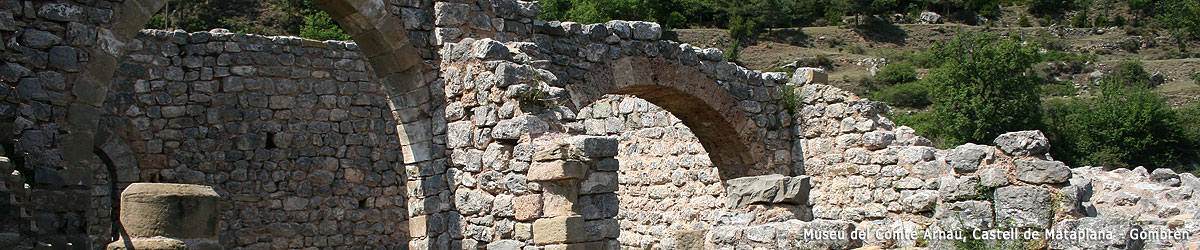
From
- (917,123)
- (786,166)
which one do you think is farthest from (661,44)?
(917,123)

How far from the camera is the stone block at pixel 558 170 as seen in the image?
23.7 ft

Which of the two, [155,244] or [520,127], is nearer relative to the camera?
[155,244]

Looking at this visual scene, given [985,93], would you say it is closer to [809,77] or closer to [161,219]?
[809,77]

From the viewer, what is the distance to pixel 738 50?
43250mm

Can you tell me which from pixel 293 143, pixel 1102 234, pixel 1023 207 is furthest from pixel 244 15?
pixel 1102 234

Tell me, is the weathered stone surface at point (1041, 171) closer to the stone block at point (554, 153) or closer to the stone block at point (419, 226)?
the stone block at point (554, 153)

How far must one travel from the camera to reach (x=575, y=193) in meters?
7.36

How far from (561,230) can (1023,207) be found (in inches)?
154

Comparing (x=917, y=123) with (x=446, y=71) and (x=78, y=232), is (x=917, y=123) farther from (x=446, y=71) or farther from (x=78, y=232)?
(x=78, y=232)

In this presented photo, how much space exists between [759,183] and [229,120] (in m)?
5.55

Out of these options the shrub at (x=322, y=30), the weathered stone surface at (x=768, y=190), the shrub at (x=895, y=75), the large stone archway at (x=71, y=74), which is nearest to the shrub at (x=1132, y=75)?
the shrub at (x=895, y=75)

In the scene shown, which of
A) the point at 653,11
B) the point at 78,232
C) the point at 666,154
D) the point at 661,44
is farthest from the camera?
the point at 653,11

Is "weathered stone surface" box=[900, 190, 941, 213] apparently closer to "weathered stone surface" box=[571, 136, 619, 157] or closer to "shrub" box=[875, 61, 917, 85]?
"weathered stone surface" box=[571, 136, 619, 157]

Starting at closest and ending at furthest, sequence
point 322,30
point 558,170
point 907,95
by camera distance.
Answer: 1. point 558,170
2. point 322,30
3. point 907,95
